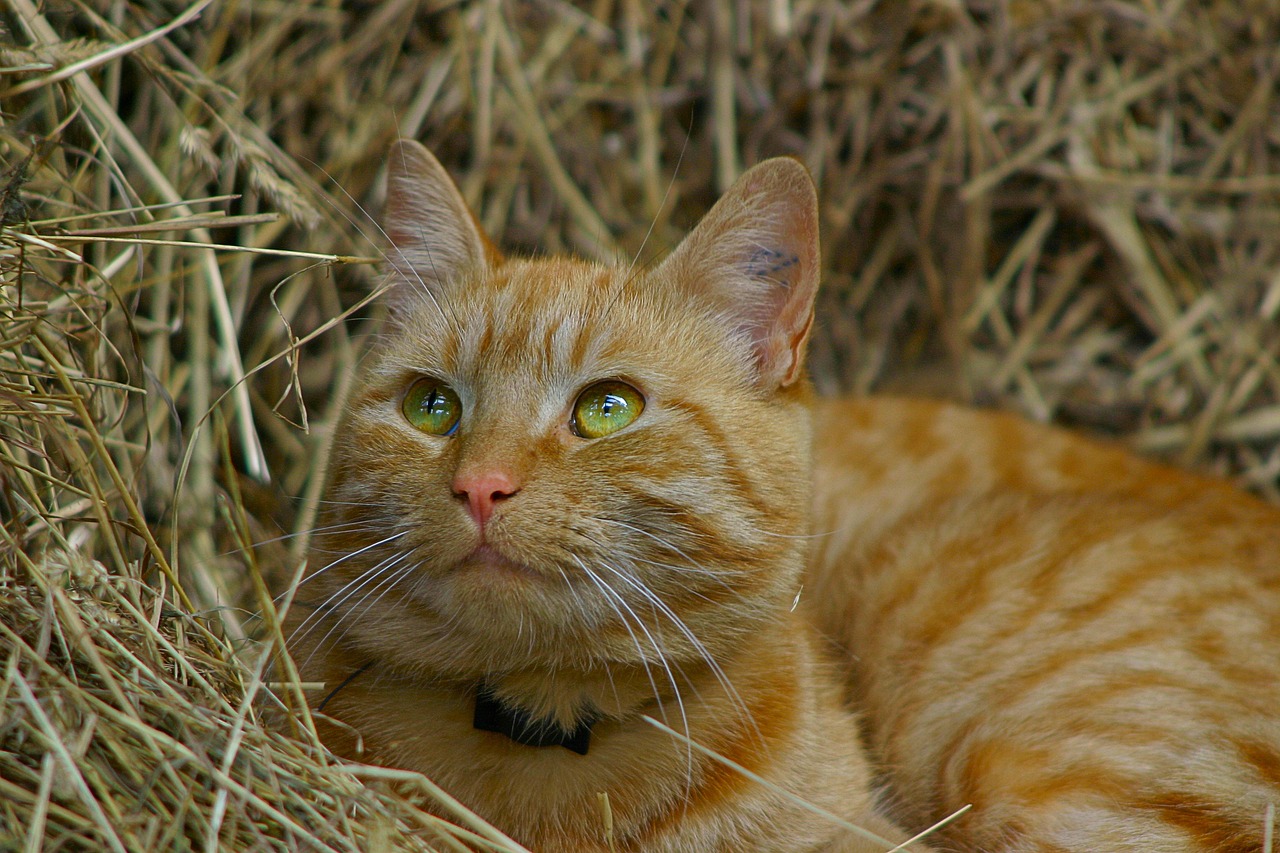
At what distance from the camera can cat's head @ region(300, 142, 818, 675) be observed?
1797mm

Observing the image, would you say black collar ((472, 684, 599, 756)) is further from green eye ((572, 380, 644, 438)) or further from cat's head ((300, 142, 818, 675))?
green eye ((572, 380, 644, 438))

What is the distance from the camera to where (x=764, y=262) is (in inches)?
85.6

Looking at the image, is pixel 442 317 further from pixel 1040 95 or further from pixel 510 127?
pixel 1040 95

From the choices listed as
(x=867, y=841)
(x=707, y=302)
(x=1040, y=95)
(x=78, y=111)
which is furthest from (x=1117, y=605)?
(x=78, y=111)

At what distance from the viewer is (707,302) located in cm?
224

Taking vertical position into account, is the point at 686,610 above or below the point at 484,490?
below

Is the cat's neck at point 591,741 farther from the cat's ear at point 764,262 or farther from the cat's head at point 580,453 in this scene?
the cat's ear at point 764,262

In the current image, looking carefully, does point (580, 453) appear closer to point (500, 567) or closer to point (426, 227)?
point (500, 567)

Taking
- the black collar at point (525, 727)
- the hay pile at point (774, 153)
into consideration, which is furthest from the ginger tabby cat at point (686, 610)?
the hay pile at point (774, 153)

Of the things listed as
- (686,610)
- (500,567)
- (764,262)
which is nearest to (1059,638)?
(686,610)

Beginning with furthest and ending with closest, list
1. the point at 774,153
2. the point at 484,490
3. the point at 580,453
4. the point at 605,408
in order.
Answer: the point at 774,153
the point at 605,408
the point at 580,453
the point at 484,490

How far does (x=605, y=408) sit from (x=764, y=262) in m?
0.46

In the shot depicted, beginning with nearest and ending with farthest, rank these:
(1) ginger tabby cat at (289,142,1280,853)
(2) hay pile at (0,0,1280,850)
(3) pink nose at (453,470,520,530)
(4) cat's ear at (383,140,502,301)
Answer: (3) pink nose at (453,470,520,530)
(1) ginger tabby cat at (289,142,1280,853)
(4) cat's ear at (383,140,502,301)
(2) hay pile at (0,0,1280,850)

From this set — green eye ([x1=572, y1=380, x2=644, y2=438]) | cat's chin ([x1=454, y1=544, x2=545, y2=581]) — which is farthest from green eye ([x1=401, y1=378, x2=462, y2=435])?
cat's chin ([x1=454, y1=544, x2=545, y2=581])
